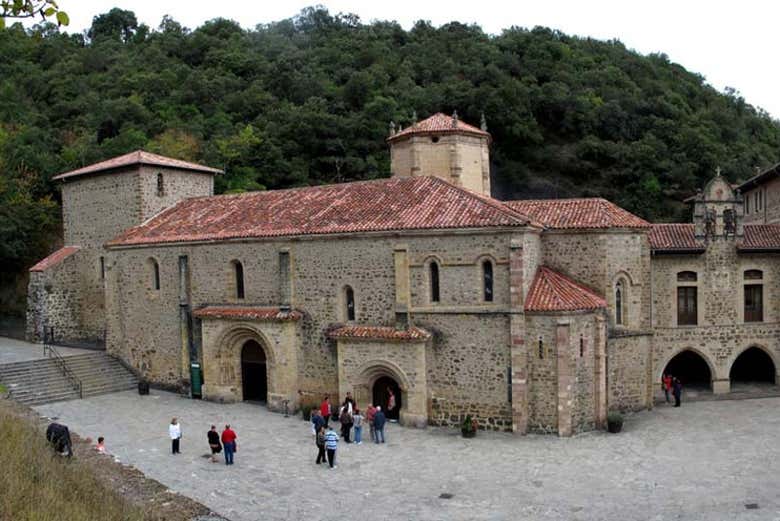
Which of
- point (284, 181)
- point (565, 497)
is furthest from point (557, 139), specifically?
point (565, 497)

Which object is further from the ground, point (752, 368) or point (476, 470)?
point (476, 470)

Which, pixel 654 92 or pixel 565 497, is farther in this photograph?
pixel 654 92

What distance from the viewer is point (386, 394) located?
2109 centimetres

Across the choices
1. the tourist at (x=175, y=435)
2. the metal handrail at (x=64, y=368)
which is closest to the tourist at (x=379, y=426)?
the tourist at (x=175, y=435)

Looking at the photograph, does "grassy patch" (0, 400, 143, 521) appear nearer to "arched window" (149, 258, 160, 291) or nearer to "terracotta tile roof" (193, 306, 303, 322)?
"terracotta tile roof" (193, 306, 303, 322)

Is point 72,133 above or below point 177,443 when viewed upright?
above

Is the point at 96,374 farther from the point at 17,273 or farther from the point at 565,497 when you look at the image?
the point at 565,497

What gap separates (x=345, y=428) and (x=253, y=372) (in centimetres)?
737

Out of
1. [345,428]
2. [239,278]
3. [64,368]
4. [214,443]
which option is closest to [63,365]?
[64,368]

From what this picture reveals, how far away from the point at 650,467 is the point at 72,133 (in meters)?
44.3

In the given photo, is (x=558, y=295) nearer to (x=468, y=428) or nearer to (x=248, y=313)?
(x=468, y=428)

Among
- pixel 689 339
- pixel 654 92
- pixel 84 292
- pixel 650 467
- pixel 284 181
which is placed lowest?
pixel 650 467

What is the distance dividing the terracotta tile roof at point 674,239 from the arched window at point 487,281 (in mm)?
8084

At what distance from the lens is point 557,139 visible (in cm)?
5756
